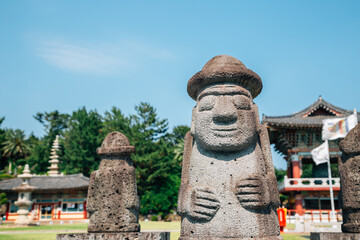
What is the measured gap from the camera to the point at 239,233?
11.2ft

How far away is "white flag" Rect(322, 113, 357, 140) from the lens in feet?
47.1

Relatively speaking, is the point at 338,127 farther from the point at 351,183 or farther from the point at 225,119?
the point at 225,119

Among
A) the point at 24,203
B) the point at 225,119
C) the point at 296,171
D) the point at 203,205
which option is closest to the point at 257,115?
the point at 225,119

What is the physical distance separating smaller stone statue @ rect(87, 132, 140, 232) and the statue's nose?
2551 millimetres

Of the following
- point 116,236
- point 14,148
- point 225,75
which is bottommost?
point 116,236

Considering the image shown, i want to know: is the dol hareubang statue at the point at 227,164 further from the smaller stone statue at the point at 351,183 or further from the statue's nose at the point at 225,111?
the smaller stone statue at the point at 351,183

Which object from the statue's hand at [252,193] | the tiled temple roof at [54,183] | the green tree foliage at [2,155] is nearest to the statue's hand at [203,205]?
the statue's hand at [252,193]

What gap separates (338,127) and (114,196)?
1284cm

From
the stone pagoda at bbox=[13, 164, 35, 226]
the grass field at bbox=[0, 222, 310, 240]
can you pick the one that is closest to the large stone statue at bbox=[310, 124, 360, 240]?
the grass field at bbox=[0, 222, 310, 240]

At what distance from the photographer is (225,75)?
3.82 meters

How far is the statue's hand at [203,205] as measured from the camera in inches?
137

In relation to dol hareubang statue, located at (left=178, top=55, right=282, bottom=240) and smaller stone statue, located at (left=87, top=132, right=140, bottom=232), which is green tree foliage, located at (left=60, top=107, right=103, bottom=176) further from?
dol hareubang statue, located at (left=178, top=55, right=282, bottom=240)

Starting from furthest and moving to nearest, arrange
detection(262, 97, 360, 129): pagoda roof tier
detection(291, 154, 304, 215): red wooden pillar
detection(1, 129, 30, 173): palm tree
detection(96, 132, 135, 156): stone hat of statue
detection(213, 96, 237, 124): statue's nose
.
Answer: detection(1, 129, 30, 173): palm tree → detection(262, 97, 360, 129): pagoda roof tier → detection(291, 154, 304, 215): red wooden pillar → detection(96, 132, 135, 156): stone hat of statue → detection(213, 96, 237, 124): statue's nose

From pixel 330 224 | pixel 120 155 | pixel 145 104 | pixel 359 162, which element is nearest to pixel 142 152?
pixel 145 104
